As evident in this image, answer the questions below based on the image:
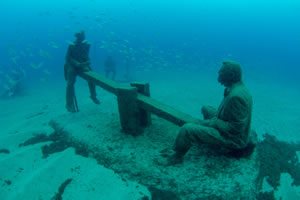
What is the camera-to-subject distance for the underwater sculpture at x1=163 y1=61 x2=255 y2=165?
403cm

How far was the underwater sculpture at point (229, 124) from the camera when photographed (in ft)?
13.2

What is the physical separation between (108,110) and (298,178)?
4359mm

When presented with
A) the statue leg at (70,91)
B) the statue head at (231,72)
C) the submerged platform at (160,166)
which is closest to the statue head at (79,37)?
the statue leg at (70,91)

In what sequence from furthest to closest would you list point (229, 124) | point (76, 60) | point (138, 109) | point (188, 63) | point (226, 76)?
point (188, 63)
point (76, 60)
point (138, 109)
point (226, 76)
point (229, 124)

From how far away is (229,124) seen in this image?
4113 millimetres

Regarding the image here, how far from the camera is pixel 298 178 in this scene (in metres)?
5.31

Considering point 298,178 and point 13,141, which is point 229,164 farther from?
point 13,141

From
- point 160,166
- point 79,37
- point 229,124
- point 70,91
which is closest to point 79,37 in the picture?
point 79,37

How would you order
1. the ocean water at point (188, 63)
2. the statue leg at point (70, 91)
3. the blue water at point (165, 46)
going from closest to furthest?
the statue leg at point (70, 91)
the ocean water at point (188, 63)
the blue water at point (165, 46)

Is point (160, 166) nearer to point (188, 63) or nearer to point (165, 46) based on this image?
point (188, 63)

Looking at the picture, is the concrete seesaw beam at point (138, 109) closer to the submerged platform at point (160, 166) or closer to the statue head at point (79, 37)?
the submerged platform at point (160, 166)

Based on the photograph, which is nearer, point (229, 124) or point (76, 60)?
point (229, 124)

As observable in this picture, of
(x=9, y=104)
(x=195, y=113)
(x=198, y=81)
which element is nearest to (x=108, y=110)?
(x=195, y=113)

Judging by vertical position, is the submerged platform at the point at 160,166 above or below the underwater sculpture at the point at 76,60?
below
